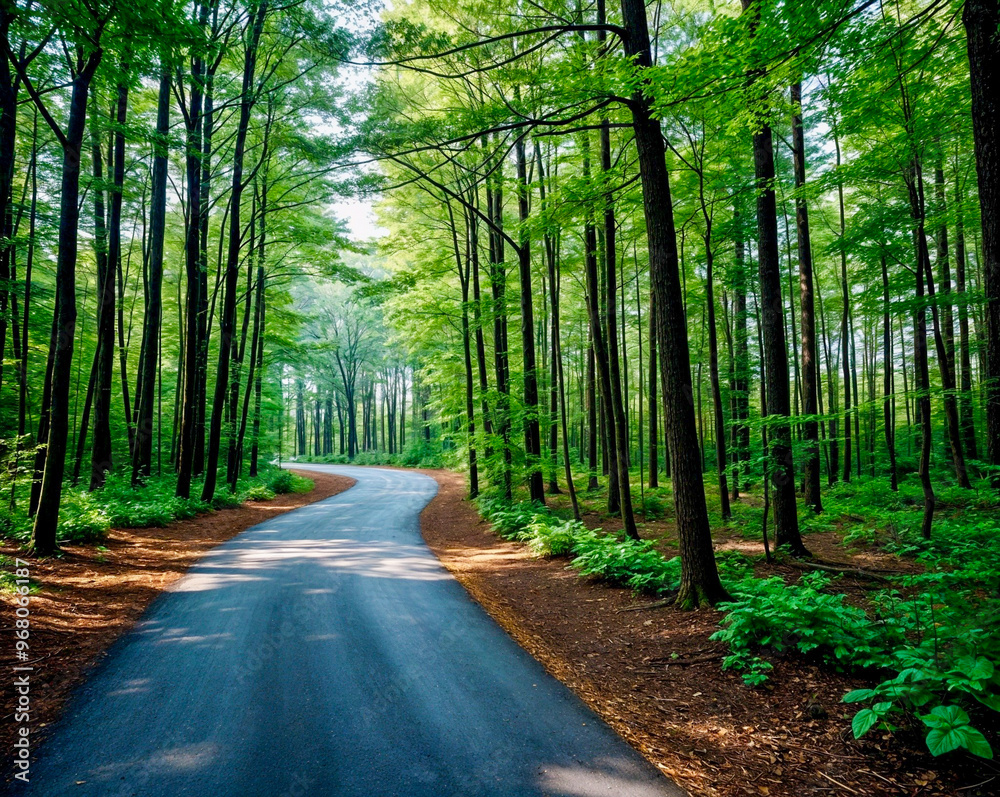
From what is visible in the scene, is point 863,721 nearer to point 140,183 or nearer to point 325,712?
point 325,712

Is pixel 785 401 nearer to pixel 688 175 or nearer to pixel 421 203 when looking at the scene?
pixel 688 175

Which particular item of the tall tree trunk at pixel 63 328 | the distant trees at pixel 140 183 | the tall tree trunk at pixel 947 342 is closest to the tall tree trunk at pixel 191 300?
the distant trees at pixel 140 183

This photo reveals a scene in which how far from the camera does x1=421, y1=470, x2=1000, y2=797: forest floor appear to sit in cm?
271

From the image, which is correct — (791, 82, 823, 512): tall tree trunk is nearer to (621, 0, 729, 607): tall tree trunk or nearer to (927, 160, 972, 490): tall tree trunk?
(927, 160, 972, 490): tall tree trunk

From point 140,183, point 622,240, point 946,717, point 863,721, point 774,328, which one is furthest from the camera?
point 140,183

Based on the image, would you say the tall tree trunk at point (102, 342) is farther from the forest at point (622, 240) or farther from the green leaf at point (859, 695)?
the green leaf at point (859, 695)

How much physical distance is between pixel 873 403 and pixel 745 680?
507 centimetres

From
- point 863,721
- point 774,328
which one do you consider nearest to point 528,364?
point 774,328

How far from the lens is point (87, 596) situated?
229 inches

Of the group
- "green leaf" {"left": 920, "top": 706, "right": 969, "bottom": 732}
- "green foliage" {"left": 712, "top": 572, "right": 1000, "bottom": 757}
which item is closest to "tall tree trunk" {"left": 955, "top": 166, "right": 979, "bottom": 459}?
"green foliage" {"left": 712, "top": 572, "right": 1000, "bottom": 757}

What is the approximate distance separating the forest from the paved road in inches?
74.4

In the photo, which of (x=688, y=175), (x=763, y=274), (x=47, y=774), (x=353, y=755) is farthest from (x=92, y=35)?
(x=763, y=274)

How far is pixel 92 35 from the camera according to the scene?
6.24 m

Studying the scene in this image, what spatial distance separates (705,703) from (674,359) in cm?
356
